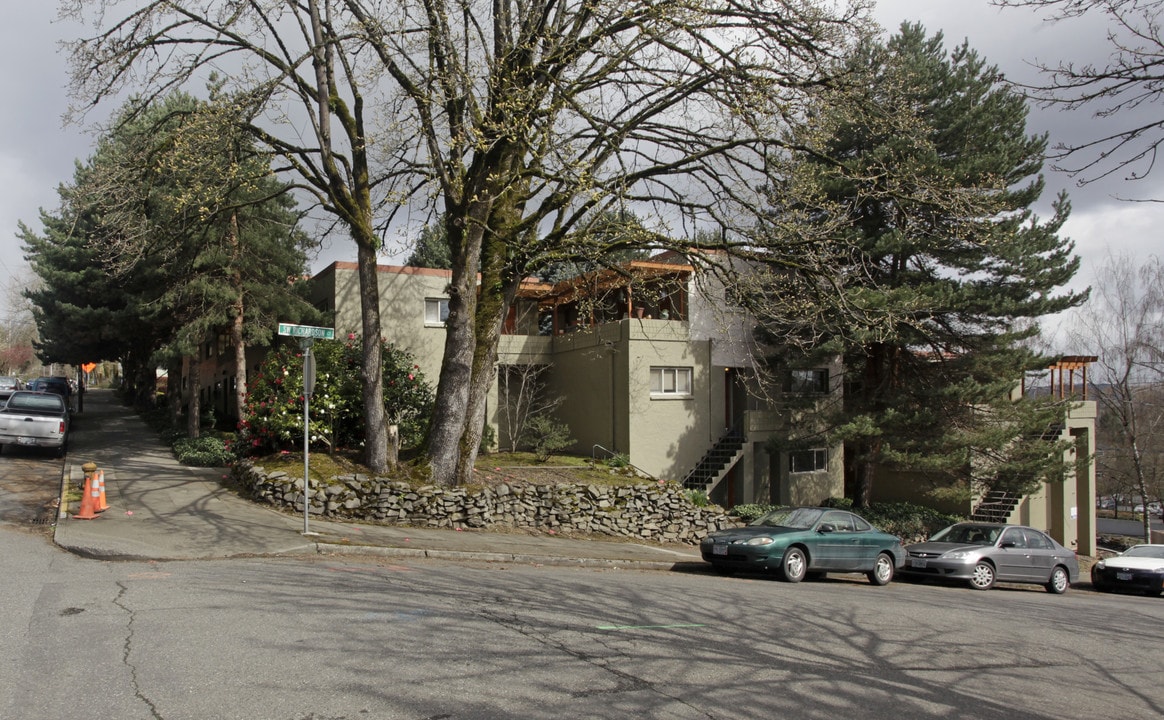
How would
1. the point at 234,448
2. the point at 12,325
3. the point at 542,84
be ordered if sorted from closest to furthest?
the point at 542,84 → the point at 234,448 → the point at 12,325

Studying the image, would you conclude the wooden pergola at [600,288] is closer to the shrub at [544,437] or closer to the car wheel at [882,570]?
the shrub at [544,437]

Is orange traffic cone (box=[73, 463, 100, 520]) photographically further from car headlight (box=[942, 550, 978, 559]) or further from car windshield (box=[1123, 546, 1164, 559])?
car windshield (box=[1123, 546, 1164, 559])

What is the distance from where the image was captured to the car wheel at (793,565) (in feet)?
46.5

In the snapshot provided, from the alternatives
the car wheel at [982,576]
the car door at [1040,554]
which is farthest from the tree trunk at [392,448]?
the car door at [1040,554]

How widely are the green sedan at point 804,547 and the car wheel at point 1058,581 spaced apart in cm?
416

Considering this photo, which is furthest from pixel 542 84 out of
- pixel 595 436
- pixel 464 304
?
pixel 595 436

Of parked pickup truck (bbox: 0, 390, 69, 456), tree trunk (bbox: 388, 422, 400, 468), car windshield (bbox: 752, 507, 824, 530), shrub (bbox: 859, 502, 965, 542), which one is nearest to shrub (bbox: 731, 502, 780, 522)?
shrub (bbox: 859, 502, 965, 542)

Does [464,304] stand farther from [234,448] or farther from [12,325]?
[12,325]

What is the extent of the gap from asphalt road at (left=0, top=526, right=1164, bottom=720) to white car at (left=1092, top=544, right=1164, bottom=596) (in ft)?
31.8

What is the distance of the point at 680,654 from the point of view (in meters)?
7.03

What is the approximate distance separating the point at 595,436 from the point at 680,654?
18.8m

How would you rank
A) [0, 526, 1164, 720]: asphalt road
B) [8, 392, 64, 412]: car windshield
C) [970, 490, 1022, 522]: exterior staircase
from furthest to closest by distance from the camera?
[970, 490, 1022, 522]: exterior staircase < [8, 392, 64, 412]: car windshield < [0, 526, 1164, 720]: asphalt road

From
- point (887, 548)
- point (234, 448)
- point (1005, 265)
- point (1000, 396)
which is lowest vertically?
point (887, 548)

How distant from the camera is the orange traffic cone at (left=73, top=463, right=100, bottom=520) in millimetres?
13742
